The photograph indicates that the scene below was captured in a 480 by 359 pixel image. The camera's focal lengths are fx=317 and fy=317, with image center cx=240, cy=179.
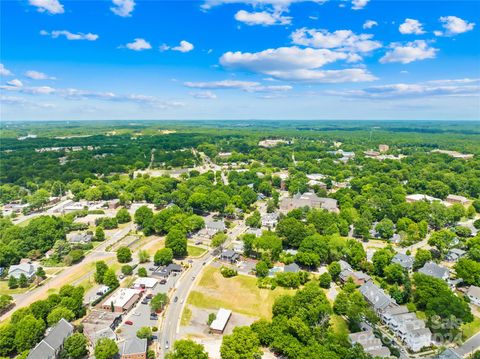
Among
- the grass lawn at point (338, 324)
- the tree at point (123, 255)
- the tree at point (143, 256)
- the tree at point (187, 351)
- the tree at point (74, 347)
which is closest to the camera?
the tree at point (187, 351)

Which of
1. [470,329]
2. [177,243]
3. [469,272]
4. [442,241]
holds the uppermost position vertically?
[442,241]

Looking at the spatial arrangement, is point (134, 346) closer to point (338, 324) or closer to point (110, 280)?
point (110, 280)

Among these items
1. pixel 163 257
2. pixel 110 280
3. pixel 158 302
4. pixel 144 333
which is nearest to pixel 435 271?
pixel 158 302

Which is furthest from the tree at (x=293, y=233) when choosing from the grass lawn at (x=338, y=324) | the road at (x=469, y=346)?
the road at (x=469, y=346)

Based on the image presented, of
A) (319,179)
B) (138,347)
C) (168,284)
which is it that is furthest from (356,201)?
(138,347)

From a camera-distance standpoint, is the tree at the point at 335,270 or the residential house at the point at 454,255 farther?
the residential house at the point at 454,255

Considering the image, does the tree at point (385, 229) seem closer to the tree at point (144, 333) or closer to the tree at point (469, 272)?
the tree at point (469, 272)

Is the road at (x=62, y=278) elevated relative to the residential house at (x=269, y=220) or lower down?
lower down

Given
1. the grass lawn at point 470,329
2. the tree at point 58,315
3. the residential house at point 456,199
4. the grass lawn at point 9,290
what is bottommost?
the grass lawn at point 9,290
